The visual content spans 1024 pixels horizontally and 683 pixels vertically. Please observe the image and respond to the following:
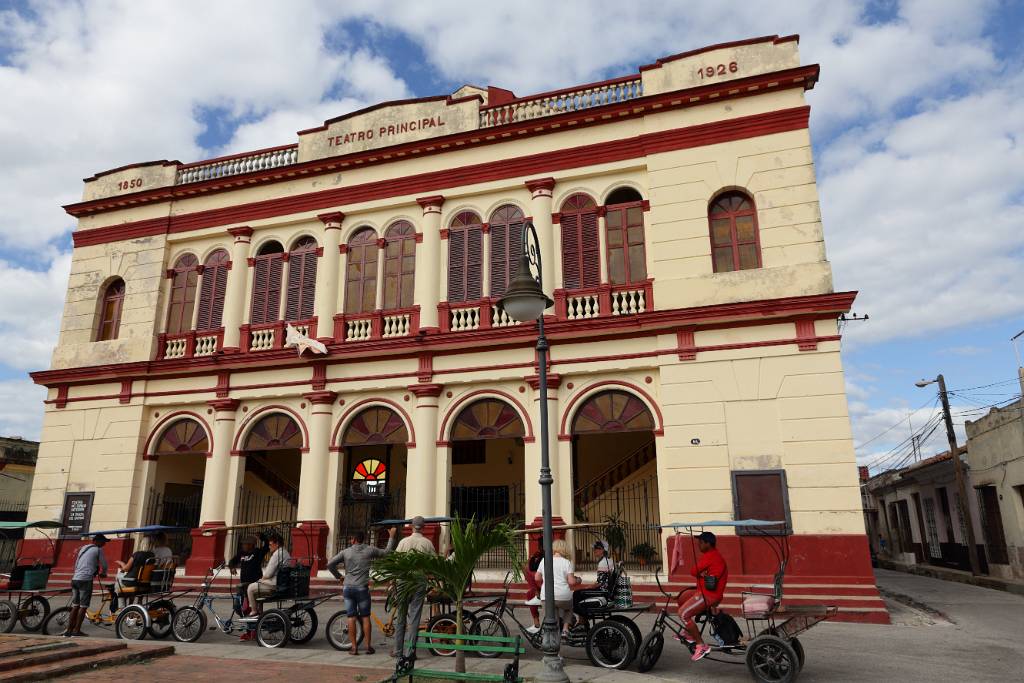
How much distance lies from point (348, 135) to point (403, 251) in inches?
143

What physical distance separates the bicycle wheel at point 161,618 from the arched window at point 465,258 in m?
8.70

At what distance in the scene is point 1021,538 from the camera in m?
18.3

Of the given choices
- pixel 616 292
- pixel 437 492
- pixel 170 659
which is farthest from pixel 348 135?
pixel 170 659

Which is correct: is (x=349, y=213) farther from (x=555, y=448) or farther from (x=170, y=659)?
(x=170, y=659)

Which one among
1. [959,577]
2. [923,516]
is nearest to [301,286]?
[959,577]

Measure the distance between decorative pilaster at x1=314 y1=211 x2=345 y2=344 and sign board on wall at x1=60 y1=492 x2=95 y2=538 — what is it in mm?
7445

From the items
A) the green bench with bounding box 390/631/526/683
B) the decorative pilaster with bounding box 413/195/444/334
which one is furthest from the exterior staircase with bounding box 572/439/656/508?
the green bench with bounding box 390/631/526/683

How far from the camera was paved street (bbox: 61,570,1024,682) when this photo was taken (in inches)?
311

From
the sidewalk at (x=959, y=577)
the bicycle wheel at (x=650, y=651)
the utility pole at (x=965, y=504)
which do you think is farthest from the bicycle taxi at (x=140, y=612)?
the utility pole at (x=965, y=504)

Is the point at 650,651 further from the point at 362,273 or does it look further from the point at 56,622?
the point at 362,273

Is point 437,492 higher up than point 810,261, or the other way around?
point 810,261

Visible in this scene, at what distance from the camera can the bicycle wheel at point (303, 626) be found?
392 inches

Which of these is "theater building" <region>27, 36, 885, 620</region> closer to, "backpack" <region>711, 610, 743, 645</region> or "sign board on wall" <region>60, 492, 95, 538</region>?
"sign board on wall" <region>60, 492, 95, 538</region>

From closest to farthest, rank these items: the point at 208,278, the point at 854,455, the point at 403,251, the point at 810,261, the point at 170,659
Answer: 1. the point at 170,659
2. the point at 854,455
3. the point at 810,261
4. the point at 403,251
5. the point at 208,278
